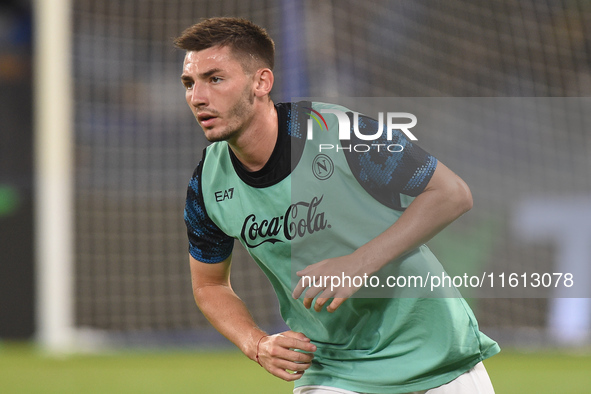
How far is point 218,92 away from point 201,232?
534mm

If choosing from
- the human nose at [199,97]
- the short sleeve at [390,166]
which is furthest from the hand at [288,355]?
the human nose at [199,97]

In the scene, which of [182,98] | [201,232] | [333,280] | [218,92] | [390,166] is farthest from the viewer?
[182,98]

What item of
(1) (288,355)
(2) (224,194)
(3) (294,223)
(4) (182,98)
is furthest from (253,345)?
(4) (182,98)

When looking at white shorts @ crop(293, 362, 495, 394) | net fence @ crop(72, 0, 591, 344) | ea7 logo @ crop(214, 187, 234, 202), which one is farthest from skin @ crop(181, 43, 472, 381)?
net fence @ crop(72, 0, 591, 344)

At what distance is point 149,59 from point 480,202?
370 cm

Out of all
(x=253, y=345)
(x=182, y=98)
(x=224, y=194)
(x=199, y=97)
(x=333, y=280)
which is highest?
(x=182, y=98)

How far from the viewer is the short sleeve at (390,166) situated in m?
2.37

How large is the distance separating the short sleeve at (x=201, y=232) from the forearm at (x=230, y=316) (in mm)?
116

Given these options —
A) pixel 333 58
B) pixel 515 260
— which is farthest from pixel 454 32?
pixel 515 260

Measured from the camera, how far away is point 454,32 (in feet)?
26.3

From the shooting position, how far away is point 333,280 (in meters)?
2.19

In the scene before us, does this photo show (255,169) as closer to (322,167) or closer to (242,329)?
(322,167)

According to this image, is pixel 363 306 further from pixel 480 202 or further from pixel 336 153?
pixel 480 202

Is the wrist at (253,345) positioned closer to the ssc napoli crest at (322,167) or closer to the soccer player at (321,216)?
the soccer player at (321,216)
